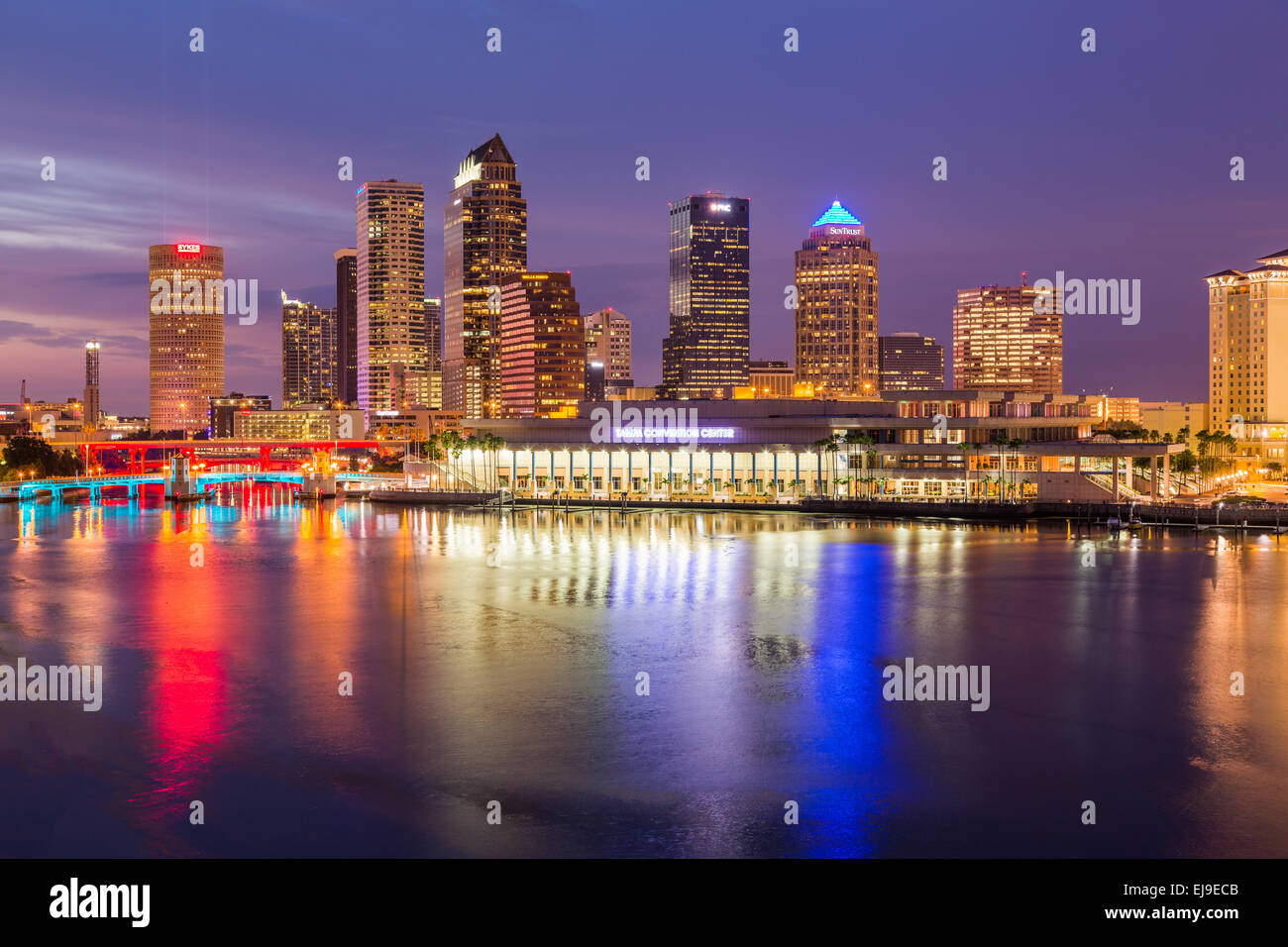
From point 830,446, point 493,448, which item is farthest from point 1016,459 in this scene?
point 493,448

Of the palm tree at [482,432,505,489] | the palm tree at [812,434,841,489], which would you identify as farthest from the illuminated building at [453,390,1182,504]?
the palm tree at [482,432,505,489]

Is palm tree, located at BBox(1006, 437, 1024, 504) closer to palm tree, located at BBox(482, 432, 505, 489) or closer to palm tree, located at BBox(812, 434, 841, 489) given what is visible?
palm tree, located at BBox(812, 434, 841, 489)

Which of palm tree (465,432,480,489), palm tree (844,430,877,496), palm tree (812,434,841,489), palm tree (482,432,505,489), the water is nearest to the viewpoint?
the water

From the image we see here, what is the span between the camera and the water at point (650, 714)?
22203 millimetres

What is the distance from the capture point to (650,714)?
30344 mm

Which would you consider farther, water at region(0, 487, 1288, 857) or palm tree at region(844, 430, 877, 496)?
palm tree at region(844, 430, 877, 496)

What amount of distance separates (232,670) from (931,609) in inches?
1120

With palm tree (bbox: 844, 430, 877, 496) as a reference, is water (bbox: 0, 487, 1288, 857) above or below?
below

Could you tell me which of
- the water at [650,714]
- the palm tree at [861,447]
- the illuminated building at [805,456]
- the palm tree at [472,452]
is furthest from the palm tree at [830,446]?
the water at [650,714]

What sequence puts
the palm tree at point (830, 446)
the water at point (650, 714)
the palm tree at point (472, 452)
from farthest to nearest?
the palm tree at point (472, 452) → the palm tree at point (830, 446) → the water at point (650, 714)

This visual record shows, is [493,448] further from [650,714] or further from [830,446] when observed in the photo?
[650,714]

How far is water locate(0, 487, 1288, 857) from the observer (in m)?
22.2

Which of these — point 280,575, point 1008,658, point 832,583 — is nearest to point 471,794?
point 1008,658

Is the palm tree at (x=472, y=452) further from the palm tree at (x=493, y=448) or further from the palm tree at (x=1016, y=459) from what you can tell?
the palm tree at (x=1016, y=459)
